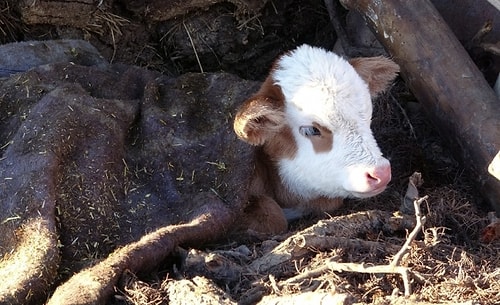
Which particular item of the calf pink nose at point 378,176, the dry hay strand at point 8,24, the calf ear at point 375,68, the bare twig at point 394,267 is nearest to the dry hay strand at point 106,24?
the dry hay strand at point 8,24

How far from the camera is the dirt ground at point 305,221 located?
365 centimetres

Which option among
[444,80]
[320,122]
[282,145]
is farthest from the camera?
[444,80]

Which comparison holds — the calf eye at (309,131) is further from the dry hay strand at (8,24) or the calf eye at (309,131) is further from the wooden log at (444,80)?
the dry hay strand at (8,24)

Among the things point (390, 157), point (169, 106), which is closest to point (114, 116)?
point (169, 106)

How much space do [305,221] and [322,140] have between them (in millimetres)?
593

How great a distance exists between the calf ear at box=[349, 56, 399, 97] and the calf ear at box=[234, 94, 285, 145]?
1.93 feet

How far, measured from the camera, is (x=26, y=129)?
14.4 ft

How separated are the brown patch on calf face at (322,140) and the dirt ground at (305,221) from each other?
0.42 metres

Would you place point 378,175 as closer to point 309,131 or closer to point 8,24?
point 309,131

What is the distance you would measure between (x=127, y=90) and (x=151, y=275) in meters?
1.57

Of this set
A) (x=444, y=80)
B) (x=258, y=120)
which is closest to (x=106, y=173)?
(x=258, y=120)

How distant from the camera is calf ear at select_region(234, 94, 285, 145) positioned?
14.1ft

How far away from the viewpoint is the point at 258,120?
4.48m

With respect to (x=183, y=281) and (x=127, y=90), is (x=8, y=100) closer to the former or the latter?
(x=127, y=90)
